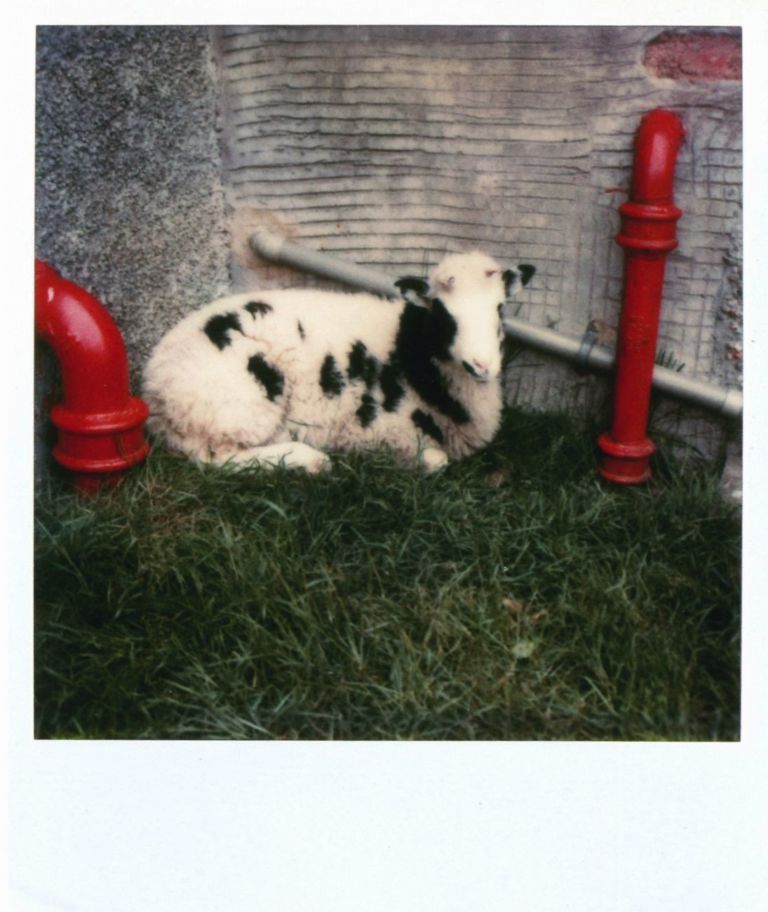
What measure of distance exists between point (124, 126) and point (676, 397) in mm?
2003

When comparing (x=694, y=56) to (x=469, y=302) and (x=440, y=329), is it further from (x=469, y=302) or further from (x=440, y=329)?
(x=440, y=329)

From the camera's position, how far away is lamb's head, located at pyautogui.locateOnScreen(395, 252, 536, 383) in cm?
293

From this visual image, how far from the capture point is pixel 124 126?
9.73ft

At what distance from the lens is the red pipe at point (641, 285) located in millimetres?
2854

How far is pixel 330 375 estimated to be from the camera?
3166 millimetres

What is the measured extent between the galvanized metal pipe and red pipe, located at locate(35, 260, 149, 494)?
29.4 inches

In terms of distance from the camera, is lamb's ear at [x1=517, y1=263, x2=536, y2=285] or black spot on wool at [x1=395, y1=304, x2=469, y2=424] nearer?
lamb's ear at [x1=517, y1=263, x2=536, y2=285]

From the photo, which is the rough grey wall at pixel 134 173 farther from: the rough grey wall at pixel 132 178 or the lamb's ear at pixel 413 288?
the lamb's ear at pixel 413 288

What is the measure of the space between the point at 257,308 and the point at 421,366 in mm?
582

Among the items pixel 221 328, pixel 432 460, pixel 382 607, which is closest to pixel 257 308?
pixel 221 328

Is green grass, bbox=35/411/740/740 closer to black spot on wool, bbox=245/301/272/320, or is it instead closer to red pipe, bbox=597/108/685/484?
red pipe, bbox=597/108/685/484

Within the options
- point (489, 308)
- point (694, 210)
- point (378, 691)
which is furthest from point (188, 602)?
point (694, 210)

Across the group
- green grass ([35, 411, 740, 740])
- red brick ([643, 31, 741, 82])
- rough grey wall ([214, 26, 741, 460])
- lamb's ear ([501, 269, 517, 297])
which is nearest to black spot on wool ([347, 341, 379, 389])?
green grass ([35, 411, 740, 740])
